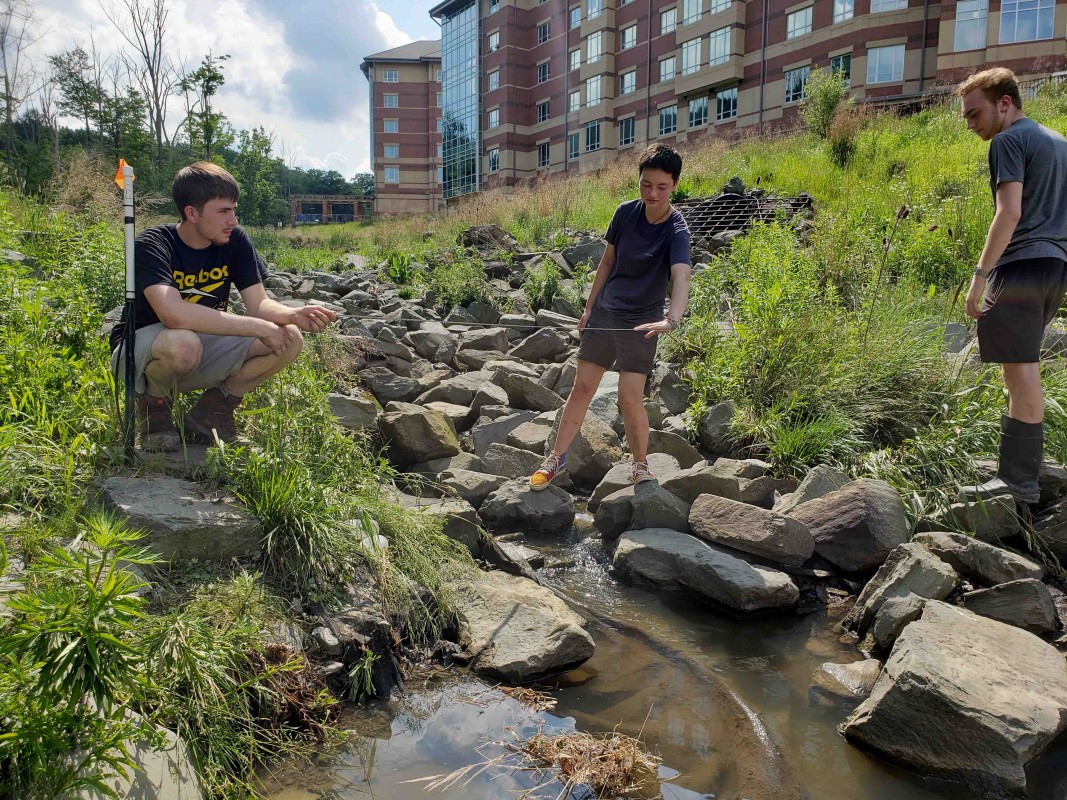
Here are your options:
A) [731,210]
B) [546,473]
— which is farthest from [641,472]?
[731,210]

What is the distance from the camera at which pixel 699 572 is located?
3801mm

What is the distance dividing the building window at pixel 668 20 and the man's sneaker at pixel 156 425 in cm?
3749

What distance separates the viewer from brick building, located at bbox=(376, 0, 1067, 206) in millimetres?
25969

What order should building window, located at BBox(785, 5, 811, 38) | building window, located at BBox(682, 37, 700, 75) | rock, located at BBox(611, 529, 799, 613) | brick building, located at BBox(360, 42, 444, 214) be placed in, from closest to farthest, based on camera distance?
rock, located at BBox(611, 529, 799, 613), building window, located at BBox(785, 5, 811, 38), building window, located at BBox(682, 37, 700, 75), brick building, located at BBox(360, 42, 444, 214)

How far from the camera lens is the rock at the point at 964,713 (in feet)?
8.03

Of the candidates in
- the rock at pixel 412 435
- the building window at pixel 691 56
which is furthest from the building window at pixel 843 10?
the rock at pixel 412 435

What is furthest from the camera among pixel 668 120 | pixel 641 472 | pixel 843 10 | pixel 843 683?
pixel 668 120

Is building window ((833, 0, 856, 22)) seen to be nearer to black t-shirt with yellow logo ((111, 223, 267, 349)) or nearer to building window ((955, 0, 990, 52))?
building window ((955, 0, 990, 52))

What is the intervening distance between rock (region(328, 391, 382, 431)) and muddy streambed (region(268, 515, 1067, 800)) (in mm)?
2311

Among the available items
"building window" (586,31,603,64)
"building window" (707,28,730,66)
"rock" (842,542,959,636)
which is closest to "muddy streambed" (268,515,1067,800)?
"rock" (842,542,959,636)

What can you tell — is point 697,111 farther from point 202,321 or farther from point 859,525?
point 202,321

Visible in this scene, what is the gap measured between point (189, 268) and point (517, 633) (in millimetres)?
2221

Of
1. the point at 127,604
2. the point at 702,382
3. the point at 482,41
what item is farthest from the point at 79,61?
the point at 127,604

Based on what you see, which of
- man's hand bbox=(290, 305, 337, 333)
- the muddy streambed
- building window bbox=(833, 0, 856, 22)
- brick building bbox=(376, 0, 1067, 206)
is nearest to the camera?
the muddy streambed
